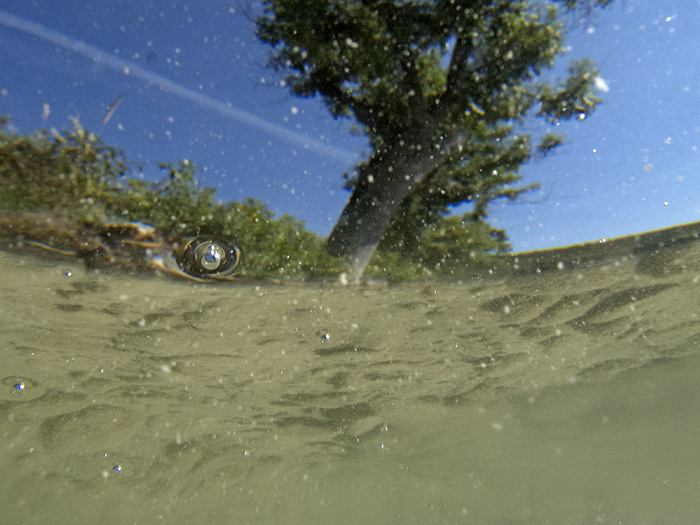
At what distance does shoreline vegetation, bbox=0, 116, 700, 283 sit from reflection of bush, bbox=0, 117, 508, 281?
1 centimetres

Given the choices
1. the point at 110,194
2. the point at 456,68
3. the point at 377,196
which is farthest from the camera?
the point at 377,196

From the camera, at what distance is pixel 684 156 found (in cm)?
602

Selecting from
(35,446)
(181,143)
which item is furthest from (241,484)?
(181,143)

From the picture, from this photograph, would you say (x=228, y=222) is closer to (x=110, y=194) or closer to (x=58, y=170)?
(x=110, y=194)

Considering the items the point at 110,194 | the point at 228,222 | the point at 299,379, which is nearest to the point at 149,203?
the point at 110,194

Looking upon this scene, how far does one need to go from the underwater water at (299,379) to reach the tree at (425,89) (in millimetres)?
2325

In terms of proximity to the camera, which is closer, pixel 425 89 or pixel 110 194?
pixel 110 194

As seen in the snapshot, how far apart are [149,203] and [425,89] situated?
5.10 meters

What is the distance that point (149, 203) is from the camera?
5977 mm

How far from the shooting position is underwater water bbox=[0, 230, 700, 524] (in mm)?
8945

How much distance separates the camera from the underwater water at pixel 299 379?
8945mm

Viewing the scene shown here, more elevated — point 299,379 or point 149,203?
point 149,203

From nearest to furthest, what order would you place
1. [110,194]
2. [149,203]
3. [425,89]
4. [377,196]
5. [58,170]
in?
1. [58,170]
2. [110,194]
3. [149,203]
4. [425,89]
5. [377,196]

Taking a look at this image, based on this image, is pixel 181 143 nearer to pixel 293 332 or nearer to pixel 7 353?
pixel 293 332
